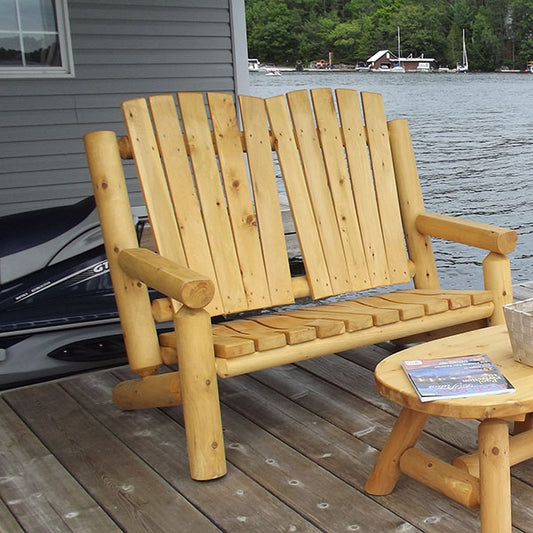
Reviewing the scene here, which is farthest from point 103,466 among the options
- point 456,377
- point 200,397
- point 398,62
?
point 398,62

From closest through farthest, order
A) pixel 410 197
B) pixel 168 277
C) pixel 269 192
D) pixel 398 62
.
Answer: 1. pixel 168 277
2. pixel 269 192
3. pixel 410 197
4. pixel 398 62

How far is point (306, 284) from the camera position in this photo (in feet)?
9.33

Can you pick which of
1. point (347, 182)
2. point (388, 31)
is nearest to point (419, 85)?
point (388, 31)

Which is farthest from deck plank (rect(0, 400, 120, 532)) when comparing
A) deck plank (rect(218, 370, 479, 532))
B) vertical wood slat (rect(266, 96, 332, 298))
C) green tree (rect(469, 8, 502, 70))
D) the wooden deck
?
green tree (rect(469, 8, 502, 70))

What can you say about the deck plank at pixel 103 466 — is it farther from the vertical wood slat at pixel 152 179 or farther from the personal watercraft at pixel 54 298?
the vertical wood slat at pixel 152 179

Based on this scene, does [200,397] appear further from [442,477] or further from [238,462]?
[442,477]

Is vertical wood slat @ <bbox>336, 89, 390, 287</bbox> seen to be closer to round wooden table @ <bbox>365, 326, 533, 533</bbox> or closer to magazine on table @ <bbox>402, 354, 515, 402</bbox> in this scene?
round wooden table @ <bbox>365, 326, 533, 533</bbox>

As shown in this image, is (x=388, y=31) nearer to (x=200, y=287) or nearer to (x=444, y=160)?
(x=444, y=160)

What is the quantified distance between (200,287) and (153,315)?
0.47m

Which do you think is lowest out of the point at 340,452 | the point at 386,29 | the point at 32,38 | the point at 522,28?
the point at 340,452

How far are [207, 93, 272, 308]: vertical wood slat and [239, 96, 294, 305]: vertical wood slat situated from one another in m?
0.03

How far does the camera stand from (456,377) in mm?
1799

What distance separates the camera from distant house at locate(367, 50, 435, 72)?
4097 cm

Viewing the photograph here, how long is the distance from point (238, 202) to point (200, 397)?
791mm
